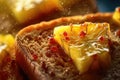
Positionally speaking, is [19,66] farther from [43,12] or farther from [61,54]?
[43,12]

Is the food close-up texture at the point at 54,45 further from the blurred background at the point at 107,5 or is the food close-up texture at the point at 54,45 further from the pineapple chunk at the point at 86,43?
the blurred background at the point at 107,5

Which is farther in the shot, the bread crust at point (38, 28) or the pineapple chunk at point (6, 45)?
the pineapple chunk at point (6, 45)

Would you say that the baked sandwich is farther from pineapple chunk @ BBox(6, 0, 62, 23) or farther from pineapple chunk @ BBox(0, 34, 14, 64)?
pineapple chunk @ BBox(6, 0, 62, 23)

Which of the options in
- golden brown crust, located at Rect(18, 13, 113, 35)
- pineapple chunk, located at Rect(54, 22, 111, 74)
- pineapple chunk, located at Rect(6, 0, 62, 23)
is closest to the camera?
pineapple chunk, located at Rect(54, 22, 111, 74)

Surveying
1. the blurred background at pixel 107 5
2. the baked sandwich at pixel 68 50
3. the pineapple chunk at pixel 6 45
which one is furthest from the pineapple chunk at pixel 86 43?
the blurred background at pixel 107 5

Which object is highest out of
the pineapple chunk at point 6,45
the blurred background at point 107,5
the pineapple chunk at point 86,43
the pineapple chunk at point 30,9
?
the blurred background at point 107,5

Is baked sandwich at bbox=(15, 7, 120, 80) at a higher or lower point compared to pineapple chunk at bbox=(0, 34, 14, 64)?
lower

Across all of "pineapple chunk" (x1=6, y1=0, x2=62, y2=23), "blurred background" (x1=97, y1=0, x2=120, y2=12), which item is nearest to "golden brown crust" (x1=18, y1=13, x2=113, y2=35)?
"pineapple chunk" (x1=6, y1=0, x2=62, y2=23)
